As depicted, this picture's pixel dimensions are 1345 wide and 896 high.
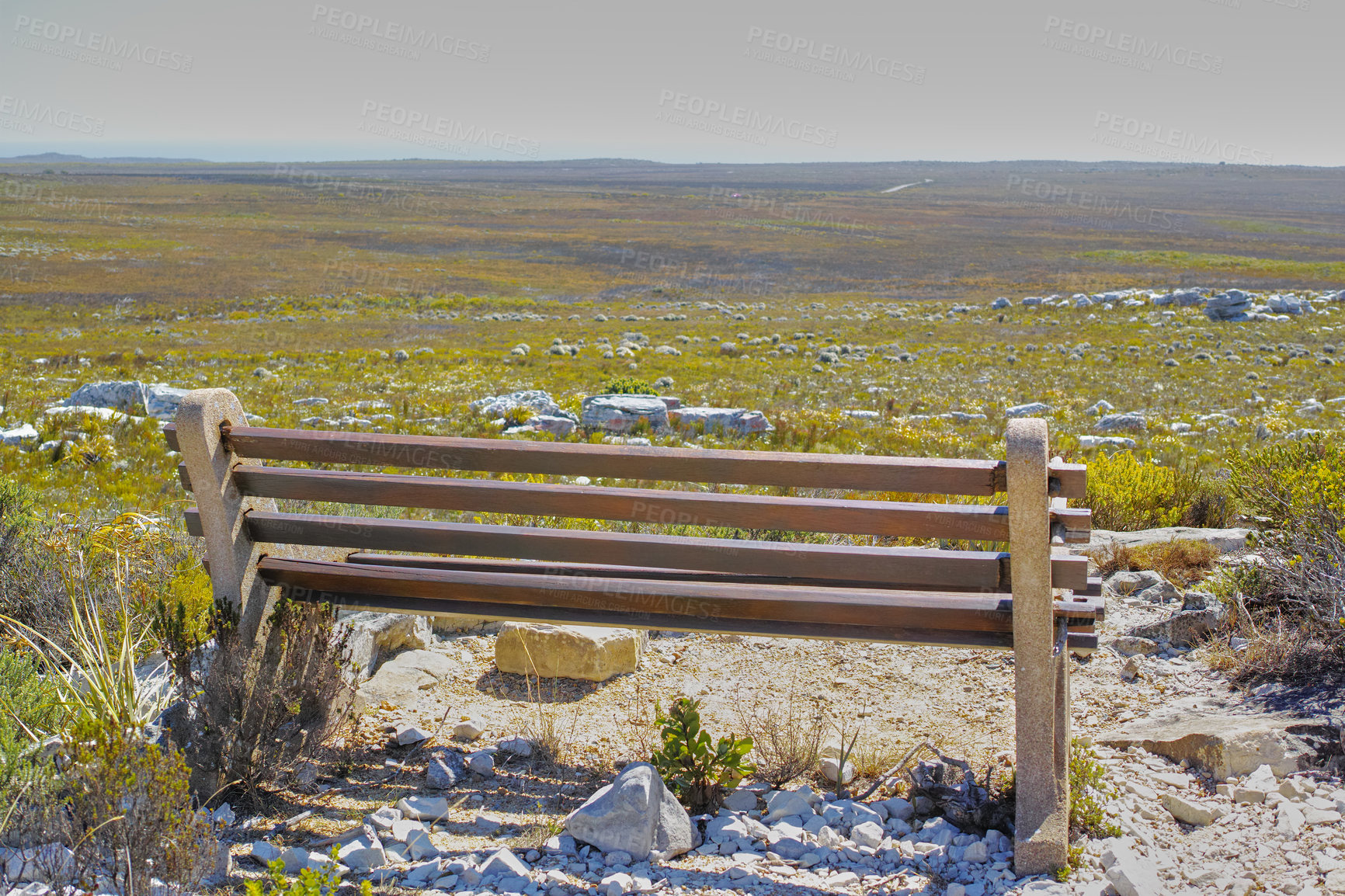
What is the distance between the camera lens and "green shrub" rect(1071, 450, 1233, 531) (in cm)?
706

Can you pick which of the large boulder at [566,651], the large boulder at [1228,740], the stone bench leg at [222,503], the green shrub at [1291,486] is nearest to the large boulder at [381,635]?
the large boulder at [566,651]

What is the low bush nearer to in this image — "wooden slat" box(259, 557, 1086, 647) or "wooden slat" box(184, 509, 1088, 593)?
"wooden slat" box(259, 557, 1086, 647)

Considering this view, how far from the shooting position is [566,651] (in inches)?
173

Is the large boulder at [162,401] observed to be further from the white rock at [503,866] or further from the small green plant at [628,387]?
the white rock at [503,866]

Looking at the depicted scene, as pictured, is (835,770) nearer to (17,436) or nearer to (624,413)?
(624,413)

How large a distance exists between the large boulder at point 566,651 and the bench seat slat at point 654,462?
55.2 inches

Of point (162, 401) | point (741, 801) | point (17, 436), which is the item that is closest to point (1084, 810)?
point (741, 801)

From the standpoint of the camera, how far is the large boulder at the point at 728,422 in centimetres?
1599

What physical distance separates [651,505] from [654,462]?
6.2 inches

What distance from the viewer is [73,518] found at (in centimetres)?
705

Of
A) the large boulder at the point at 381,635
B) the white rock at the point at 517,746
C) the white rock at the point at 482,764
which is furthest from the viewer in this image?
the large boulder at the point at 381,635

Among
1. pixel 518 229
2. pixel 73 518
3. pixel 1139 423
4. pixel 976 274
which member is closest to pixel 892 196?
pixel 518 229

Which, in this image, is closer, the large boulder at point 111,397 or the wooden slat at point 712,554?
the wooden slat at point 712,554

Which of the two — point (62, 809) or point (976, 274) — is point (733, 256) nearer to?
point (976, 274)
